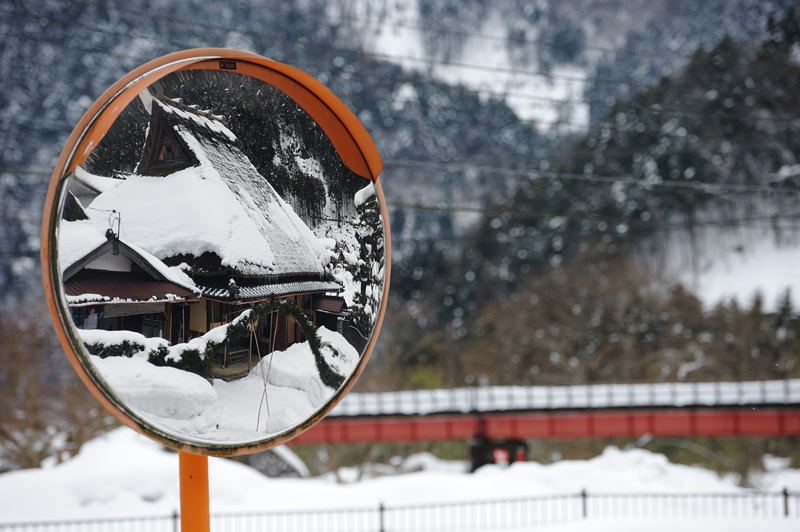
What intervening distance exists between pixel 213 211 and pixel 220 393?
544mm

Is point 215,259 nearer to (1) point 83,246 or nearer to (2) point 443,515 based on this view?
→ (1) point 83,246

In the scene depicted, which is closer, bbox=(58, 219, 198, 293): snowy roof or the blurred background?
bbox=(58, 219, 198, 293): snowy roof

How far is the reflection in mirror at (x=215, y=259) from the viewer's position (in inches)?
76.2

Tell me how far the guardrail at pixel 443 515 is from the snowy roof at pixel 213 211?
712cm

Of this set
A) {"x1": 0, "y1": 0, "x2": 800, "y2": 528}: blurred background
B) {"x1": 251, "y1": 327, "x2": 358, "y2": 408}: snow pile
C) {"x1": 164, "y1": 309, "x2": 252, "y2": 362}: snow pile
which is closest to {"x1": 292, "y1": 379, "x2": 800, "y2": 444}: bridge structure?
{"x1": 0, "y1": 0, "x2": 800, "y2": 528}: blurred background

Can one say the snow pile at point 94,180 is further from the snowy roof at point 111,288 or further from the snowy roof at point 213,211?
the snowy roof at point 111,288

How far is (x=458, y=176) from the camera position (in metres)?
65.9

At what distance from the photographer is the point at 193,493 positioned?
2203 mm

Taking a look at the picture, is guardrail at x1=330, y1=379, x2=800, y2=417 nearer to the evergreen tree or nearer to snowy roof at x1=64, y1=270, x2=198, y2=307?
the evergreen tree

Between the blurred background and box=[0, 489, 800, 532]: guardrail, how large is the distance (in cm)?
562

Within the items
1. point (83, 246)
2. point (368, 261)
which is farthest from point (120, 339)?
point (368, 261)

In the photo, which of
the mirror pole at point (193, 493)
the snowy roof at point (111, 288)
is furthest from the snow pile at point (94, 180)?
the mirror pole at point (193, 493)

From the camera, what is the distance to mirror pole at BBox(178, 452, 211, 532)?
7.22 ft

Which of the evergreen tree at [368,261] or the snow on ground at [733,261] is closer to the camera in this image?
the evergreen tree at [368,261]
